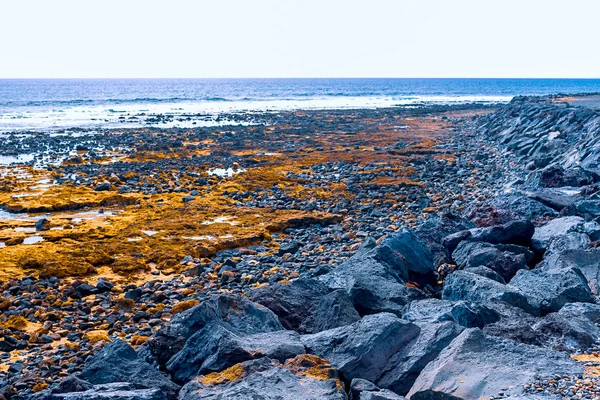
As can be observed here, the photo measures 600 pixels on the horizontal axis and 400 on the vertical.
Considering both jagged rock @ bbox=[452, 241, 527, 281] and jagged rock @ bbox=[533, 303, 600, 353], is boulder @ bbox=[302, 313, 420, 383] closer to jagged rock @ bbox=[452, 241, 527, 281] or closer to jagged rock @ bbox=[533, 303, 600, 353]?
jagged rock @ bbox=[533, 303, 600, 353]

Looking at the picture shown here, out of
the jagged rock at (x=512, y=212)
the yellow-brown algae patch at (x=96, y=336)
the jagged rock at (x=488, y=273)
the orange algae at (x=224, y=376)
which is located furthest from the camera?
the jagged rock at (x=512, y=212)

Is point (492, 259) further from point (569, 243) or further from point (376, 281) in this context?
point (376, 281)

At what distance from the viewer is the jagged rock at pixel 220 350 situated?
20.4 ft

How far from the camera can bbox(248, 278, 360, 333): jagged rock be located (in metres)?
7.72

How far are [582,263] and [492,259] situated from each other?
1.43 metres

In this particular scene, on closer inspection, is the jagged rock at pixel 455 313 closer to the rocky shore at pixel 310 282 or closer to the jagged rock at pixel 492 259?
the rocky shore at pixel 310 282

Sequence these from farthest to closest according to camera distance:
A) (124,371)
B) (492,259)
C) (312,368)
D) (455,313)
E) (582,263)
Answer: (492,259)
(582,263)
(455,313)
(124,371)
(312,368)

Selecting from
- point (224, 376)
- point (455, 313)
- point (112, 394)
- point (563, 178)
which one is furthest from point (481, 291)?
point (563, 178)

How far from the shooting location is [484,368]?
5.71 meters

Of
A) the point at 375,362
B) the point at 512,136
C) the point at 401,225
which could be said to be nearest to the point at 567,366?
the point at 375,362

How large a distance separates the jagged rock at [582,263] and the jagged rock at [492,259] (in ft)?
1.69

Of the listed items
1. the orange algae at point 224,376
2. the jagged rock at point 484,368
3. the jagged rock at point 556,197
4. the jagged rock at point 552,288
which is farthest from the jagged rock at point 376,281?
the jagged rock at point 556,197

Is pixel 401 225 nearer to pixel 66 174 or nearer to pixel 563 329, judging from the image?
pixel 563 329

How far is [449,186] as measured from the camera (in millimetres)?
20719
